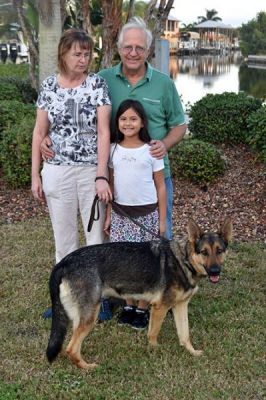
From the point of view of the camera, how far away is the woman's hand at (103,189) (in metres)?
4.07

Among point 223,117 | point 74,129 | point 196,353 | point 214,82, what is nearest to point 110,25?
point 223,117

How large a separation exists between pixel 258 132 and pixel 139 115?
445 cm

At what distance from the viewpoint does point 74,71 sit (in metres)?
4.00

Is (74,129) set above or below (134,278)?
above

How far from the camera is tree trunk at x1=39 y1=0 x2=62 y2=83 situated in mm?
8883

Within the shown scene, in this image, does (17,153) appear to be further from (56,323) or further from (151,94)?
(56,323)

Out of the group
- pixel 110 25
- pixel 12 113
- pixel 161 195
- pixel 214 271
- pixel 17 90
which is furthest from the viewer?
pixel 17 90

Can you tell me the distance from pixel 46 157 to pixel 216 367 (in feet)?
6.55

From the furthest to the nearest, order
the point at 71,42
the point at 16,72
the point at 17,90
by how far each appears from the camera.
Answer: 1. the point at 16,72
2. the point at 17,90
3. the point at 71,42

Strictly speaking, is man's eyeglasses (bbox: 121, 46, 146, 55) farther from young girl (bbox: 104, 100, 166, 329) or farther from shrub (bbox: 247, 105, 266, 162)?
shrub (bbox: 247, 105, 266, 162)

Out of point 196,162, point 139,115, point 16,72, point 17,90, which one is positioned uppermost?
point 139,115

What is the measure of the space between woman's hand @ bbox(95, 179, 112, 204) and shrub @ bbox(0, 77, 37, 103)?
7364 mm

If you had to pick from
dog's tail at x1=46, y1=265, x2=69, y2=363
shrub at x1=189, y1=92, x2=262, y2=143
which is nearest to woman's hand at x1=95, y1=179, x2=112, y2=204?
dog's tail at x1=46, y1=265, x2=69, y2=363

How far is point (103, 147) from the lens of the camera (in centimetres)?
404
